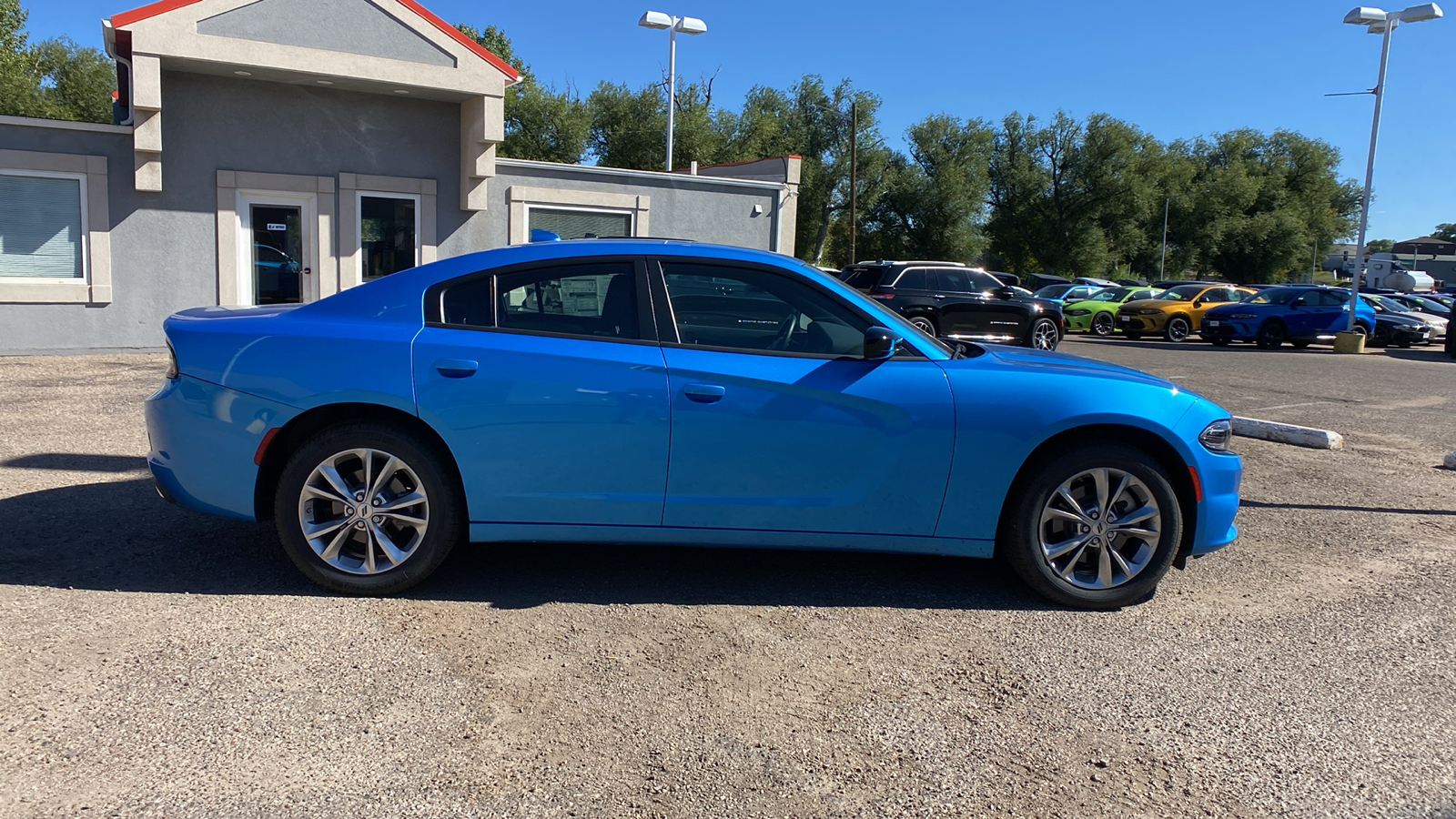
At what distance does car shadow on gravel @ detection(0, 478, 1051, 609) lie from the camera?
4508 millimetres

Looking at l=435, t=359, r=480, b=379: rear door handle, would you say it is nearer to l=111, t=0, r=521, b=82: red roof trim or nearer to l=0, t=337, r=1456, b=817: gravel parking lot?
l=0, t=337, r=1456, b=817: gravel parking lot

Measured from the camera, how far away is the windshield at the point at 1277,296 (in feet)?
84.8

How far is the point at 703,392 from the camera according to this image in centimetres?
429

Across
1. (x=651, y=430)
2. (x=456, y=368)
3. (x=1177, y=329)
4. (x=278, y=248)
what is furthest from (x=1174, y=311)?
(x=456, y=368)

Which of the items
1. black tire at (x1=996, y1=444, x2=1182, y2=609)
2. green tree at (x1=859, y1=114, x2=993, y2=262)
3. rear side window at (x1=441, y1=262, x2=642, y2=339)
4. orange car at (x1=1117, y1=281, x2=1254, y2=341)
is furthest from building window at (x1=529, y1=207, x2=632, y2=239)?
green tree at (x1=859, y1=114, x2=993, y2=262)

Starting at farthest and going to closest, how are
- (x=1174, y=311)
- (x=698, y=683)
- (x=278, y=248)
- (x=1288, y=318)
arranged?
(x=1174, y=311), (x=1288, y=318), (x=278, y=248), (x=698, y=683)

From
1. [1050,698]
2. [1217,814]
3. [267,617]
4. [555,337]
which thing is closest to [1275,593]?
[1050,698]

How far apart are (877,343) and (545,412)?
1423 mm

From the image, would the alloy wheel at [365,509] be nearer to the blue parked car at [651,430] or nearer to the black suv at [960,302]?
the blue parked car at [651,430]

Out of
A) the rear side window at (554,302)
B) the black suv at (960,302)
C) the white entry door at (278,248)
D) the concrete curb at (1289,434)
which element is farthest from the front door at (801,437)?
the black suv at (960,302)

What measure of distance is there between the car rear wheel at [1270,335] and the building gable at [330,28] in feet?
67.9

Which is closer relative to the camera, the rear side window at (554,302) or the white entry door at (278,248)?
the rear side window at (554,302)

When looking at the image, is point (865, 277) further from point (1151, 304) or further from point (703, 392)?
point (703, 392)

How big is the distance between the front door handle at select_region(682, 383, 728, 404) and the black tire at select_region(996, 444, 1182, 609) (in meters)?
1.37
